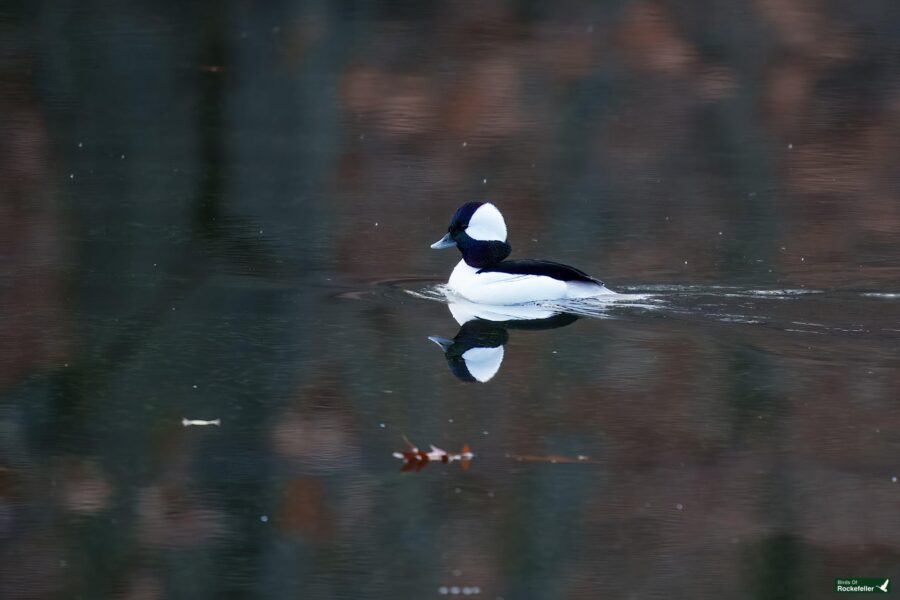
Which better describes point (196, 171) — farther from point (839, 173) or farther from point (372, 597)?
point (372, 597)

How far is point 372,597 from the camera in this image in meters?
5.21

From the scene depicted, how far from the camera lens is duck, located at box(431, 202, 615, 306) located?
9312 mm

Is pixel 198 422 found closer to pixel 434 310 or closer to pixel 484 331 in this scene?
pixel 484 331

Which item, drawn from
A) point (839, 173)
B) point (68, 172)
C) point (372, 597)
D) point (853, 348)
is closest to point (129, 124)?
point (68, 172)

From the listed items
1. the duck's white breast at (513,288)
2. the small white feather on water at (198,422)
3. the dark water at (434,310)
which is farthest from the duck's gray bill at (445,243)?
the small white feather on water at (198,422)

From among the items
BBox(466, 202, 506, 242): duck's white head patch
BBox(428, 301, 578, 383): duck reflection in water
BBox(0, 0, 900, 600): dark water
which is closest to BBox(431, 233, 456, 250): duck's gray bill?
BBox(466, 202, 506, 242): duck's white head patch

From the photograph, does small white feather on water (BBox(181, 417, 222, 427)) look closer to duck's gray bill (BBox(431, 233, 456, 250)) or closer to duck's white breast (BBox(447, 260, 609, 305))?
duck's white breast (BBox(447, 260, 609, 305))

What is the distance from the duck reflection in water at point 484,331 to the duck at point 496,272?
0.31ft

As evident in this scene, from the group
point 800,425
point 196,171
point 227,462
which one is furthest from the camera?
point 196,171

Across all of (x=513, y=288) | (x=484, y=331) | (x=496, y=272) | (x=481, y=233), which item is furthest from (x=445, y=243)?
(x=484, y=331)

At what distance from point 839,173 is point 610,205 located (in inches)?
96.5

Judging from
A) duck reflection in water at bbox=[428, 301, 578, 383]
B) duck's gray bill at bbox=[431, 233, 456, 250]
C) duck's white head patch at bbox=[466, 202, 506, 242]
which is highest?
duck's white head patch at bbox=[466, 202, 506, 242]

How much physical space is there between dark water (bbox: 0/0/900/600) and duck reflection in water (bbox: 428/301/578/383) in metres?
0.09

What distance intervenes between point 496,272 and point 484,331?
76 centimetres
